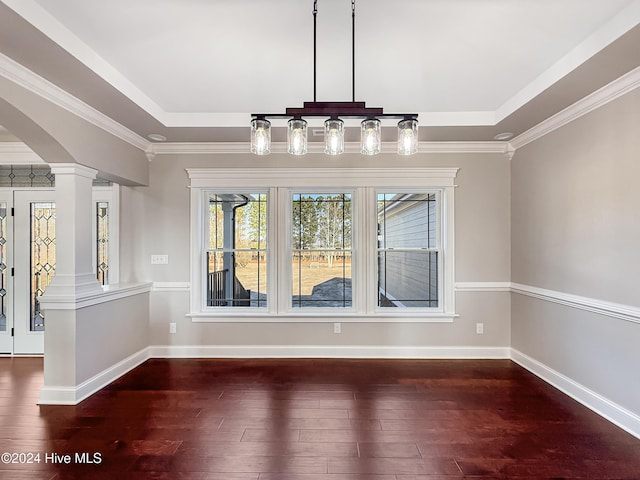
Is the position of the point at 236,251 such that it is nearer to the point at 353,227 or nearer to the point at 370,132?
the point at 353,227

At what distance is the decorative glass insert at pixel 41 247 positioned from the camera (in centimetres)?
414

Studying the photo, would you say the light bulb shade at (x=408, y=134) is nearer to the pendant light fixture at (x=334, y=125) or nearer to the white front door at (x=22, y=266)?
the pendant light fixture at (x=334, y=125)

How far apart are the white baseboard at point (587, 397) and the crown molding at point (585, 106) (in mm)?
2320

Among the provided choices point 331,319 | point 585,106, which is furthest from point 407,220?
point 585,106

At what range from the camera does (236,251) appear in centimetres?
416

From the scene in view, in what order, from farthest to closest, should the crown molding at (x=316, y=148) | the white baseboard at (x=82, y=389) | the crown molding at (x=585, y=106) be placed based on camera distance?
1. the crown molding at (x=316, y=148)
2. the white baseboard at (x=82, y=389)
3. the crown molding at (x=585, y=106)

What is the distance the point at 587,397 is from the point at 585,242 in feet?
4.25

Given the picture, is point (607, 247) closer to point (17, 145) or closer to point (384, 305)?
point (384, 305)

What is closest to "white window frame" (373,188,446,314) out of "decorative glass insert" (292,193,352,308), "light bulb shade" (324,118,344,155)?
"decorative glass insert" (292,193,352,308)

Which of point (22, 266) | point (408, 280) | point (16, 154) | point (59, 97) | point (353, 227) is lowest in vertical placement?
point (408, 280)

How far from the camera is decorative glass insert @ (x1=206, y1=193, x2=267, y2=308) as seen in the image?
4.17 metres

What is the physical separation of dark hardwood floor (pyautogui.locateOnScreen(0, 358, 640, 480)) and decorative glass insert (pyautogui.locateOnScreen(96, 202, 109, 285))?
4.06ft

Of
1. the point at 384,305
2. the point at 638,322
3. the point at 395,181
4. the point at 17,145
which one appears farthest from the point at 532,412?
the point at 17,145

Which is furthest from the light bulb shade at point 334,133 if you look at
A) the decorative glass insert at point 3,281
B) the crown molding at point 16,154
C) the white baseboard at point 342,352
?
the decorative glass insert at point 3,281
